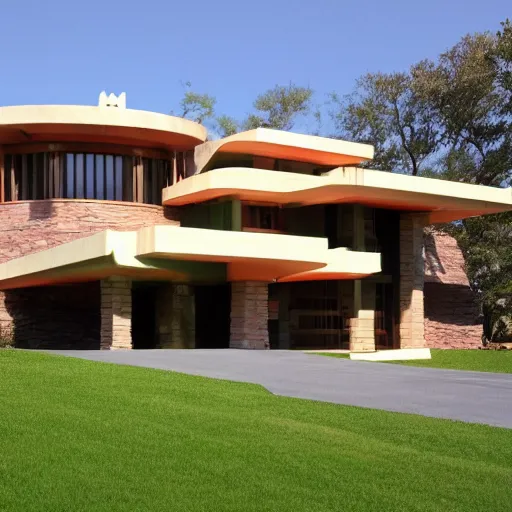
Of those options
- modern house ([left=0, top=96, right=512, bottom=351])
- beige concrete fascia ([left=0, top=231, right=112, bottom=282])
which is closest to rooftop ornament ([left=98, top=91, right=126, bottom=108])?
modern house ([left=0, top=96, right=512, bottom=351])

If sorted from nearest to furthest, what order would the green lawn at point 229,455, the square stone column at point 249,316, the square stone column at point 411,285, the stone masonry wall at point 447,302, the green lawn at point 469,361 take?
the green lawn at point 229,455, the green lawn at point 469,361, the square stone column at point 249,316, the square stone column at point 411,285, the stone masonry wall at point 447,302

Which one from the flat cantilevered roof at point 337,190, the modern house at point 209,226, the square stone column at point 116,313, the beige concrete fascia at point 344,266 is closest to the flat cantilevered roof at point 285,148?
the modern house at point 209,226

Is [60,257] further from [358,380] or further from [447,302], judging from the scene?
A: [447,302]

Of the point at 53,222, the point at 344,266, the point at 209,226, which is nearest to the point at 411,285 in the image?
the point at 344,266

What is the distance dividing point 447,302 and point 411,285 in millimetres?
5896

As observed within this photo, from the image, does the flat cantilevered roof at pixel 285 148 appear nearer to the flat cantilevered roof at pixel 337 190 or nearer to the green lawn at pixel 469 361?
the flat cantilevered roof at pixel 337 190

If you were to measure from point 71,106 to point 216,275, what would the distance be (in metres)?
7.87

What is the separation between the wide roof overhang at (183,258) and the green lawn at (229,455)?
11798mm

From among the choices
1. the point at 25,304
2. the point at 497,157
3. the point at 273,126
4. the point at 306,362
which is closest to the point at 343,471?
the point at 306,362

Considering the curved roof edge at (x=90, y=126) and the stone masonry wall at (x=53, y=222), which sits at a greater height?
the curved roof edge at (x=90, y=126)

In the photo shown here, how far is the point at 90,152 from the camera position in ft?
105

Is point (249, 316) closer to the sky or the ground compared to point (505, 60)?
closer to the ground

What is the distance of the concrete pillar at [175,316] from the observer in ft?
98.0

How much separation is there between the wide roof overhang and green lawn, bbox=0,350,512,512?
11798 millimetres
